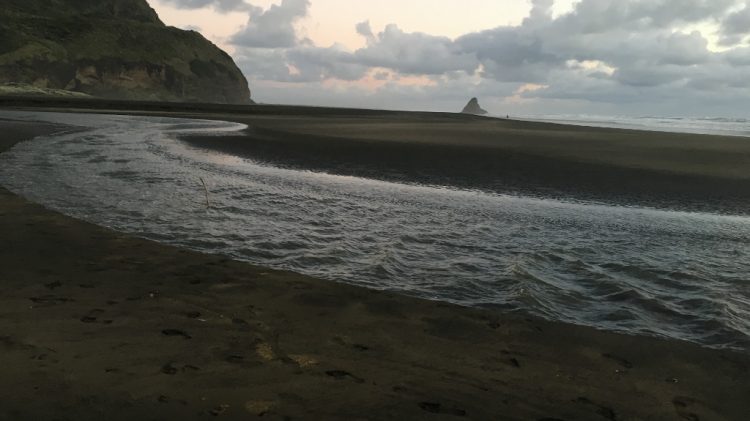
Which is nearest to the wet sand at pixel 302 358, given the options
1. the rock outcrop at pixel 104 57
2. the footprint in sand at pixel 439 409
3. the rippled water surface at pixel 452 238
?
the footprint in sand at pixel 439 409

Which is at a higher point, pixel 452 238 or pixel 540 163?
pixel 540 163

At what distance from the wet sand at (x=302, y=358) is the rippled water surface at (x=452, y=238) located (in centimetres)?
97

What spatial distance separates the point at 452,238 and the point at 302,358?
6.57m

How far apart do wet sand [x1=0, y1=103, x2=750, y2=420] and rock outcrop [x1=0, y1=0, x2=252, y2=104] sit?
5908 inches

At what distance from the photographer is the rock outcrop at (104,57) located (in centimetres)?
12962

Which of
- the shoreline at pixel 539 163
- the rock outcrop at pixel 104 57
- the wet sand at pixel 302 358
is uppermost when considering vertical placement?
the rock outcrop at pixel 104 57

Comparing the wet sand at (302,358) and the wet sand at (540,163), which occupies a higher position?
the wet sand at (540,163)

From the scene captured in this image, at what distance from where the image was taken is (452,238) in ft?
36.1

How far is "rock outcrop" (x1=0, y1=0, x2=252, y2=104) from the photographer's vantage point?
425 ft

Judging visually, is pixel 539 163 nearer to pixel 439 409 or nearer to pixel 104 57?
pixel 439 409

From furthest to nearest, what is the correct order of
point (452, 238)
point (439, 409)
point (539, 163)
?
point (539, 163), point (452, 238), point (439, 409)

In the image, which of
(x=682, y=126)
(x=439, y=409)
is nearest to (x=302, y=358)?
(x=439, y=409)

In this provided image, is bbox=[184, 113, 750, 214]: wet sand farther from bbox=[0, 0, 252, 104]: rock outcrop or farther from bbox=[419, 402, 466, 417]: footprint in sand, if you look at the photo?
bbox=[0, 0, 252, 104]: rock outcrop

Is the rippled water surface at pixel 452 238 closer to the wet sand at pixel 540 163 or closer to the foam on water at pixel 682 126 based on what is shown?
the wet sand at pixel 540 163
